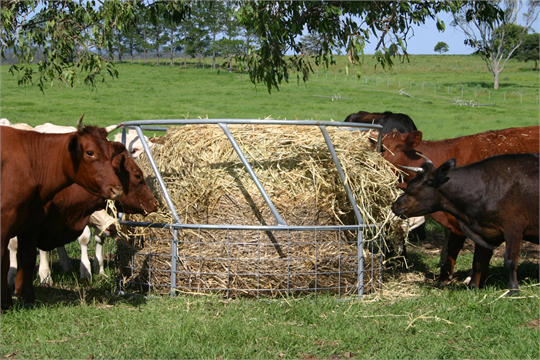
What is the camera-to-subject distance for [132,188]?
601 cm

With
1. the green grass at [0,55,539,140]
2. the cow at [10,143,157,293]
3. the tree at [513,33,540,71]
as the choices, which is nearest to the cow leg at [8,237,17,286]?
the cow at [10,143,157,293]

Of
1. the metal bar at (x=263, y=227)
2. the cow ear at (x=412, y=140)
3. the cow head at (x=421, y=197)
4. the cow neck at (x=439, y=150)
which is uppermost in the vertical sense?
the cow ear at (x=412, y=140)

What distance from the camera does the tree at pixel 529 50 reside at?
73.8m

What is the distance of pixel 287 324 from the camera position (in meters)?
4.76

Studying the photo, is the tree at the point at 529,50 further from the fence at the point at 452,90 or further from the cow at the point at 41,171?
the cow at the point at 41,171

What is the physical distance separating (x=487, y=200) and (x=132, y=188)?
13.2 feet

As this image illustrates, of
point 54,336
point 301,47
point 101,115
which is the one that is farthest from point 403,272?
point 101,115

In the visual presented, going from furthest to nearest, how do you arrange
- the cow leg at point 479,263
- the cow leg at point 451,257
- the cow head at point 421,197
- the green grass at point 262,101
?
the green grass at point 262,101 → the cow leg at point 451,257 → the cow leg at point 479,263 → the cow head at point 421,197

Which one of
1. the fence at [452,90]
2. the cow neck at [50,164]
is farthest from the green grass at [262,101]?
the cow neck at [50,164]

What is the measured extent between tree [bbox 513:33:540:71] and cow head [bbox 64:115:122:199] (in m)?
78.4

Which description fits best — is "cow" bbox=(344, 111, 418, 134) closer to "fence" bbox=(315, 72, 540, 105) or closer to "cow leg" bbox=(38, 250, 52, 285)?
"cow leg" bbox=(38, 250, 52, 285)

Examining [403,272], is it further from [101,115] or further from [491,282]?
[101,115]

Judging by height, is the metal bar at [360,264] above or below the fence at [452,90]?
below

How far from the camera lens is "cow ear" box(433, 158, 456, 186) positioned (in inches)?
239
